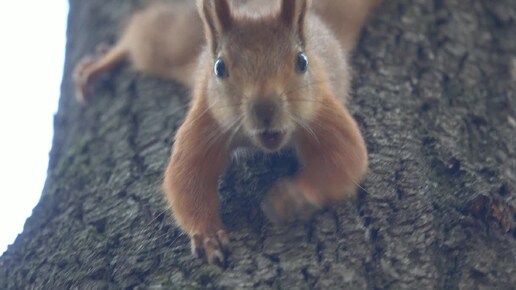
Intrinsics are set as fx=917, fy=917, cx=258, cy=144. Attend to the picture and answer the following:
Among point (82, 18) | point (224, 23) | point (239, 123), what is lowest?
point (82, 18)

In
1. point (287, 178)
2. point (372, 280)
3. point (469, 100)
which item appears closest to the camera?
point (372, 280)

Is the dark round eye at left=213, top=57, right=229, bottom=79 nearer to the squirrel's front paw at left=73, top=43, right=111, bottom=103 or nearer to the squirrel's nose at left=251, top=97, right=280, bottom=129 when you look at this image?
the squirrel's nose at left=251, top=97, right=280, bottom=129

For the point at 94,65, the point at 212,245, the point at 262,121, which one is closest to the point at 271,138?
the point at 262,121

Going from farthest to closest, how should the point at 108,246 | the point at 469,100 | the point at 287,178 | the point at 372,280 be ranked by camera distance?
the point at 469,100
the point at 287,178
the point at 108,246
the point at 372,280

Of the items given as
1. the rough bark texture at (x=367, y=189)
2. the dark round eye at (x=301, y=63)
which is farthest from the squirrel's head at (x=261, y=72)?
the rough bark texture at (x=367, y=189)

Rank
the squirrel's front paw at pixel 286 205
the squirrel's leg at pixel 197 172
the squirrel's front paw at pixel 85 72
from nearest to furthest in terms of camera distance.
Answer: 1. the squirrel's front paw at pixel 286 205
2. the squirrel's leg at pixel 197 172
3. the squirrel's front paw at pixel 85 72

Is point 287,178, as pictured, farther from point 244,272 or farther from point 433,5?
point 433,5

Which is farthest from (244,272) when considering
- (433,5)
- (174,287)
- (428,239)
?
(433,5)

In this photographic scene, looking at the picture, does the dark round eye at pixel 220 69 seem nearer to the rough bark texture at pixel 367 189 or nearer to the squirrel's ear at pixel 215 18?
the squirrel's ear at pixel 215 18
